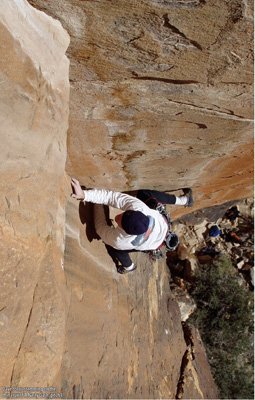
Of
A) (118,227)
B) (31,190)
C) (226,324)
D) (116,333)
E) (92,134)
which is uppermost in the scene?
(31,190)

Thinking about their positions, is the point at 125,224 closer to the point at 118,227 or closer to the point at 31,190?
the point at 118,227

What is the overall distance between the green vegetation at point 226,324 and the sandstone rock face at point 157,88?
15.6 ft

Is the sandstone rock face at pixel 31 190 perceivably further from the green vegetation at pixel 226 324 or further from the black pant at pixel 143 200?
the green vegetation at pixel 226 324

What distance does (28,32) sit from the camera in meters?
2.21

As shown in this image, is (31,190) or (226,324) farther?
(226,324)

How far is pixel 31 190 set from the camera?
93.6 inches

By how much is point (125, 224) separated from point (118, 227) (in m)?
0.44

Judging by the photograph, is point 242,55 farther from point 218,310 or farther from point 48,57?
point 218,310

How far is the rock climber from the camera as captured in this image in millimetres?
3674

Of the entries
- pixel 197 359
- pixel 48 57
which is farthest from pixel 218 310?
pixel 48 57

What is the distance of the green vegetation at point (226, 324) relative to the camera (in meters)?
8.94

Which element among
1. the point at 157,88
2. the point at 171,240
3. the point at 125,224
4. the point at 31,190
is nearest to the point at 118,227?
the point at 125,224

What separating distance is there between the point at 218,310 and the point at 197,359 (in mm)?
2875

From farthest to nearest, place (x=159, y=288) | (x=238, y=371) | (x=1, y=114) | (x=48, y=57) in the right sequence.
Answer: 1. (x=238, y=371)
2. (x=159, y=288)
3. (x=48, y=57)
4. (x=1, y=114)
